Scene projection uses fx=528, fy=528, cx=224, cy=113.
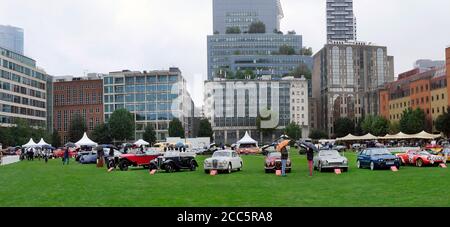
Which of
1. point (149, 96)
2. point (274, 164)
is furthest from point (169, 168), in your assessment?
point (149, 96)

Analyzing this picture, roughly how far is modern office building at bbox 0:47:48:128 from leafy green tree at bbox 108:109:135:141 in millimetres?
21980

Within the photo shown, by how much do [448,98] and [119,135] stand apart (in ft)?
264

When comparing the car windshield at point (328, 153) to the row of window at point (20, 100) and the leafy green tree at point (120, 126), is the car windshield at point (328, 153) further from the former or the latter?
the row of window at point (20, 100)

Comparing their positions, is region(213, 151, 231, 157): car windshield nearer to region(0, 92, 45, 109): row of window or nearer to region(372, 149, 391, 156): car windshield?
region(372, 149, 391, 156): car windshield

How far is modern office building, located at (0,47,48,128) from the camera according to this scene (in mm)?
130000

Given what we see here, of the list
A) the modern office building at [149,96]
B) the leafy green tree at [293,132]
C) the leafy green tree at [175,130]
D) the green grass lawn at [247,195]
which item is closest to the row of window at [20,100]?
the modern office building at [149,96]

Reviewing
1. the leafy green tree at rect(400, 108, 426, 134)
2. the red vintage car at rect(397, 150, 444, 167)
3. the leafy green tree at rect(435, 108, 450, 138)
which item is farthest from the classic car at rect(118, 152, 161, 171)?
the leafy green tree at rect(400, 108, 426, 134)

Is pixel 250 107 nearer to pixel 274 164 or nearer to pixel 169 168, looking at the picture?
pixel 169 168

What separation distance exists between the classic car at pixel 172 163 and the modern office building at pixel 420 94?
87073mm

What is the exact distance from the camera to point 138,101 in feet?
564

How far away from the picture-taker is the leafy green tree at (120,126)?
455ft

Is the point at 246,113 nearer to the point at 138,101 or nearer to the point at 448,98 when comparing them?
the point at 138,101
